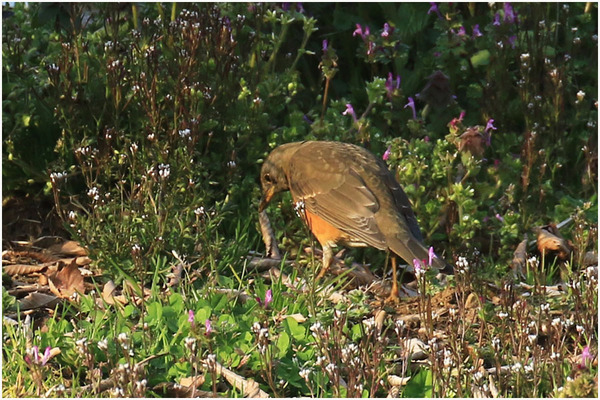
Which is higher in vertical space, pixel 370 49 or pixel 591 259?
pixel 370 49

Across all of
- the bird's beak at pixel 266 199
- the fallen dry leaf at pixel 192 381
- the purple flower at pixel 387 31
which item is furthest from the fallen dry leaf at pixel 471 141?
the fallen dry leaf at pixel 192 381

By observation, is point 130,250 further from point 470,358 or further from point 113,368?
point 470,358

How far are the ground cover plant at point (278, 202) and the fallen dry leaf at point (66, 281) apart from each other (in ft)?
0.04

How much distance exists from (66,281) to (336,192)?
169 centimetres

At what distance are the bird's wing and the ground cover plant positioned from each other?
10.2 inches

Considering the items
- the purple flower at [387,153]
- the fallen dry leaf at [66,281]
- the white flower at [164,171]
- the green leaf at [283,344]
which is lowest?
the fallen dry leaf at [66,281]

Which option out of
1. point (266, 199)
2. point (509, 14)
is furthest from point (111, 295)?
point (509, 14)

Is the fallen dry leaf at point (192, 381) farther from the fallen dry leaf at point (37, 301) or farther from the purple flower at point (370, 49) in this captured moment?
the purple flower at point (370, 49)

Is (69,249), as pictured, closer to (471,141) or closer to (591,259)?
(471,141)

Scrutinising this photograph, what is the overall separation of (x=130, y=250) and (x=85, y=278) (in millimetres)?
390

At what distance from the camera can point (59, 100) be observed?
20.3ft

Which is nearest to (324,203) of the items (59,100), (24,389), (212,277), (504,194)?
(212,277)

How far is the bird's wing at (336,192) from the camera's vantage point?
227 inches

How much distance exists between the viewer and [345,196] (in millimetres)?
5953
